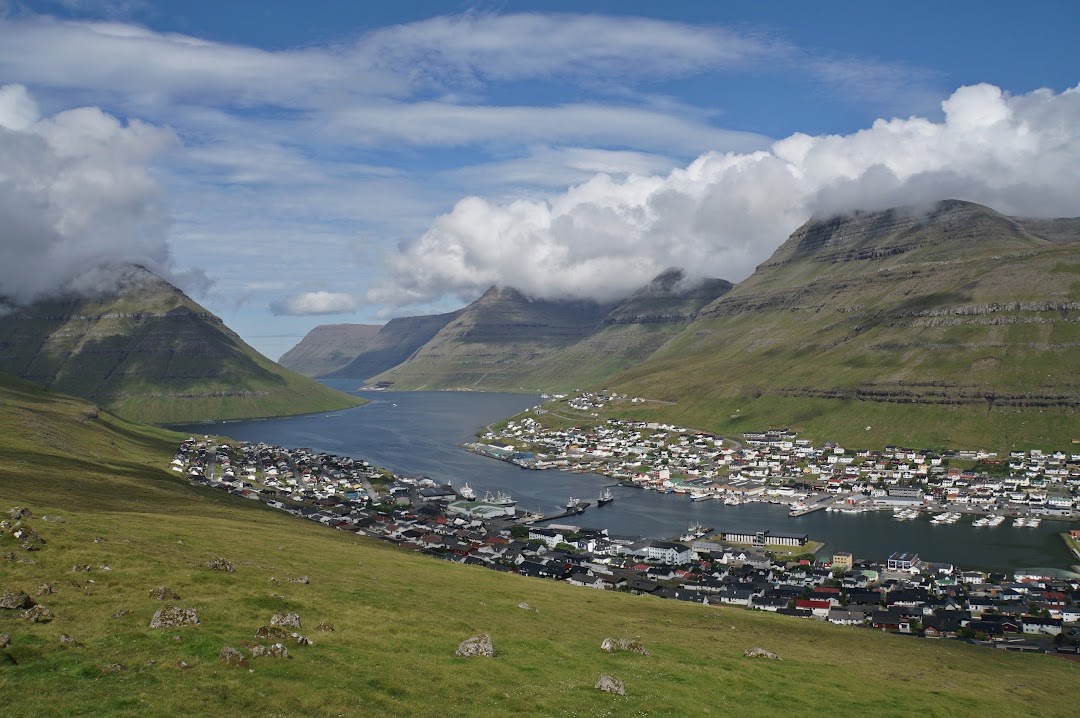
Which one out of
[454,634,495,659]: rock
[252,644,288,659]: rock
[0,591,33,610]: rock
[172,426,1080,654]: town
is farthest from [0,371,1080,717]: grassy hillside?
[172,426,1080,654]: town

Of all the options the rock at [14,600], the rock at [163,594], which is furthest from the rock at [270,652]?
the rock at [14,600]

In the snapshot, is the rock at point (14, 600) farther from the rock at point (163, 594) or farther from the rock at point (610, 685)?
the rock at point (610, 685)

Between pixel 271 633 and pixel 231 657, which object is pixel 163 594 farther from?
pixel 231 657

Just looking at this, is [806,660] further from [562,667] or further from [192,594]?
[192,594]

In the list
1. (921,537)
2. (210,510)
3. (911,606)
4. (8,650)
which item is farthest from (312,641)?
(921,537)

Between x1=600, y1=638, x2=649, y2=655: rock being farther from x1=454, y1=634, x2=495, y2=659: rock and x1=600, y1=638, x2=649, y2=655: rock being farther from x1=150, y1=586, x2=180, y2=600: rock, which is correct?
x1=150, y1=586, x2=180, y2=600: rock

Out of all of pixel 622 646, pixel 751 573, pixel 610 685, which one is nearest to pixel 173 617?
pixel 610 685
